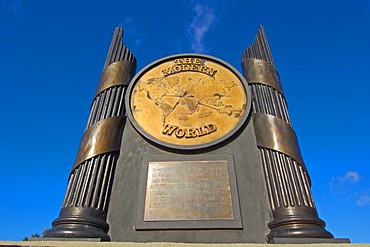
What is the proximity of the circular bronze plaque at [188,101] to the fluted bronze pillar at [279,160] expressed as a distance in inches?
20.3

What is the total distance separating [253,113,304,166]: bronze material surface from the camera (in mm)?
6465

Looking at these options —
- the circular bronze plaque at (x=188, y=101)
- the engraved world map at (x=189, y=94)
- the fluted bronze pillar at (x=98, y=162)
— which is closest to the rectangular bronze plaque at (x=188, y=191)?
the circular bronze plaque at (x=188, y=101)

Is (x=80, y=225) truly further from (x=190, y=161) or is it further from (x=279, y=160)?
(x=279, y=160)

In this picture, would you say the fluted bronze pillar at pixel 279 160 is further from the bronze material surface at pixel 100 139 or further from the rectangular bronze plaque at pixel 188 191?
the bronze material surface at pixel 100 139

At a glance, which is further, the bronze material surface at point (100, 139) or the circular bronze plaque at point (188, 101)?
the circular bronze plaque at point (188, 101)

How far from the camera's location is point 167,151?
22.3 feet

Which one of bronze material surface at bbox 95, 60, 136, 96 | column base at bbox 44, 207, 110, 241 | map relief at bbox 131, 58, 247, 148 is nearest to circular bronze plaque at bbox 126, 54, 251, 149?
map relief at bbox 131, 58, 247, 148

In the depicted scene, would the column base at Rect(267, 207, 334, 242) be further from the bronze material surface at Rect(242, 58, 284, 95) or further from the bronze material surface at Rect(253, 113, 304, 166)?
the bronze material surface at Rect(242, 58, 284, 95)

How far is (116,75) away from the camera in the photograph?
324 inches

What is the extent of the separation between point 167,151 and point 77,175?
216cm

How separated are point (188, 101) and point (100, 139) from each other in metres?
2.58

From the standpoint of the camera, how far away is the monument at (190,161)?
17.7ft

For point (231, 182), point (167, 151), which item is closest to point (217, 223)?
point (231, 182)

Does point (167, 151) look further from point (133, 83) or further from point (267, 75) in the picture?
point (267, 75)
